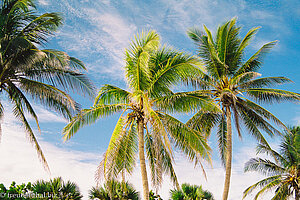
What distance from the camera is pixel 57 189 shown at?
13.8m

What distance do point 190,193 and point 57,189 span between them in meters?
6.77

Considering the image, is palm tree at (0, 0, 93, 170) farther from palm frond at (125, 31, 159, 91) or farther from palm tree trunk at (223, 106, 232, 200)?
palm tree trunk at (223, 106, 232, 200)

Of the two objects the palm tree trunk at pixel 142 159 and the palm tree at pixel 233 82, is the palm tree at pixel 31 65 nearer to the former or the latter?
the palm tree trunk at pixel 142 159

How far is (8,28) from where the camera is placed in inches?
500

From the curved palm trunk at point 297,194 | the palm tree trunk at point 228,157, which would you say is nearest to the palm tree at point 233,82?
the palm tree trunk at point 228,157

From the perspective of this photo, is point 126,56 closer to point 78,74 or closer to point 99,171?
point 78,74

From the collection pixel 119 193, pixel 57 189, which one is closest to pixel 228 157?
pixel 119 193

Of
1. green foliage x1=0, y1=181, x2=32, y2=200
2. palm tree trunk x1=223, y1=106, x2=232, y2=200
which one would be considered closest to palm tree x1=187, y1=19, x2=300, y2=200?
palm tree trunk x1=223, y1=106, x2=232, y2=200

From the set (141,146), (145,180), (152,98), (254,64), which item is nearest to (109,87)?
(152,98)

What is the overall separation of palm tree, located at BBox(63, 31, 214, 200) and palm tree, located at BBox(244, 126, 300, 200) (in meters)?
9.30

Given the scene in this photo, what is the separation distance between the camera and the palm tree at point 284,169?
2027cm

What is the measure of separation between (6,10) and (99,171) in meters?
7.57

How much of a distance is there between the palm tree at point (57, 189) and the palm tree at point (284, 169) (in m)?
11.7

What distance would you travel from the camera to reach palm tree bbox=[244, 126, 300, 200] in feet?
66.5
